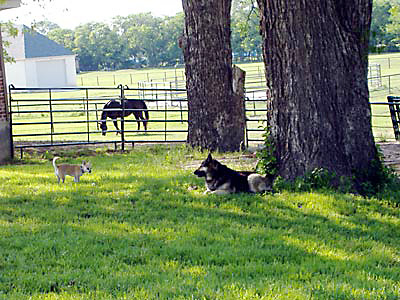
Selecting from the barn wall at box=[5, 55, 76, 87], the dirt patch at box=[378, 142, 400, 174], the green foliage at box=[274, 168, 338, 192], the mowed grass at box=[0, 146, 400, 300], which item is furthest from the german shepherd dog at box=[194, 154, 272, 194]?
the barn wall at box=[5, 55, 76, 87]

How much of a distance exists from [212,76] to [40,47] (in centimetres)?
6091

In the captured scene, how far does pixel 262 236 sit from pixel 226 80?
775 centimetres

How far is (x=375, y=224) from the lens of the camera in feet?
24.9

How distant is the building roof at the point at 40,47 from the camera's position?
69.4 metres

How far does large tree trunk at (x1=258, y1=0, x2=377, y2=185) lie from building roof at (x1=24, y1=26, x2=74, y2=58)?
62822mm

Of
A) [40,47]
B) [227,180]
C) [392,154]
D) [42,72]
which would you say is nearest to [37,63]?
[42,72]

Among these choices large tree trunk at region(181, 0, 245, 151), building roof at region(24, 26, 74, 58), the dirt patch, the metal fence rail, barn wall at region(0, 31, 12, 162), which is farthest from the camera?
building roof at region(24, 26, 74, 58)

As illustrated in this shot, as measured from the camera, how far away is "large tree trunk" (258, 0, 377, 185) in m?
8.96

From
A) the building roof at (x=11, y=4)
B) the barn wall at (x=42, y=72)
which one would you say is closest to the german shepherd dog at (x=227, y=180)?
the building roof at (x=11, y=4)

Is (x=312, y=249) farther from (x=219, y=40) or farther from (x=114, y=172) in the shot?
(x=219, y=40)

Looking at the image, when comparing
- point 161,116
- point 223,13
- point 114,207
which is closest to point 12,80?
point 161,116

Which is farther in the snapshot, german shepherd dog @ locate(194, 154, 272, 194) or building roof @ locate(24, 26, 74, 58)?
building roof @ locate(24, 26, 74, 58)

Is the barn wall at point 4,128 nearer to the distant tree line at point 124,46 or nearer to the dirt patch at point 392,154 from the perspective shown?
the dirt patch at point 392,154

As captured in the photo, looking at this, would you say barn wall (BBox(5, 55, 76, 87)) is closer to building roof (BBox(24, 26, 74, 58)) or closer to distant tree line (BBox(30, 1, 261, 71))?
building roof (BBox(24, 26, 74, 58))
